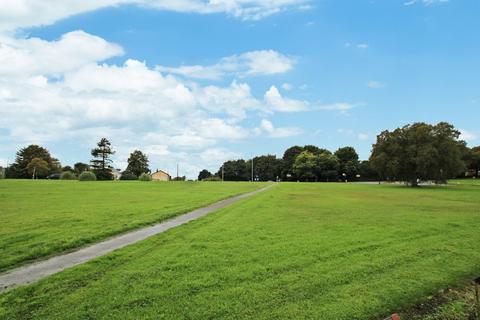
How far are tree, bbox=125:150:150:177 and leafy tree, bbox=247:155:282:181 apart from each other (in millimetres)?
40284

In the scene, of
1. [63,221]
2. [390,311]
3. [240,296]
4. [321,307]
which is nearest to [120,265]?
[240,296]

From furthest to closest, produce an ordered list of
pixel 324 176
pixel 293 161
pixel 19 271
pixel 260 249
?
pixel 293 161, pixel 324 176, pixel 260 249, pixel 19 271

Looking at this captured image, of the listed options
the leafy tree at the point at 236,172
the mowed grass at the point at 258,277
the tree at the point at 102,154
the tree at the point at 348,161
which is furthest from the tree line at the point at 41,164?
the mowed grass at the point at 258,277

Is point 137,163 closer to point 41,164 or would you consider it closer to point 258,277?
point 41,164

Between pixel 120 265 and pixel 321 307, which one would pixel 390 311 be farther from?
pixel 120 265

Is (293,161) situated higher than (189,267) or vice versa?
(293,161)

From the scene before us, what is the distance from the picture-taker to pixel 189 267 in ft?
24.3

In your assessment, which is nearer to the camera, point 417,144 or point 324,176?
point 417,144

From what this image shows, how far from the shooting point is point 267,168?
424 feet

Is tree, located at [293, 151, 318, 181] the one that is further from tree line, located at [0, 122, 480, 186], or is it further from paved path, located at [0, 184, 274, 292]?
paved path, located at [0, 184, 274, 292]

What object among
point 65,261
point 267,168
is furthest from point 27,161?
point 65,261

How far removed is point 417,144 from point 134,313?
53.8 m

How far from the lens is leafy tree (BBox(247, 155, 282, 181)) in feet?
412

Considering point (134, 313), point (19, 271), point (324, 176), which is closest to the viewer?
point (134, 313)
